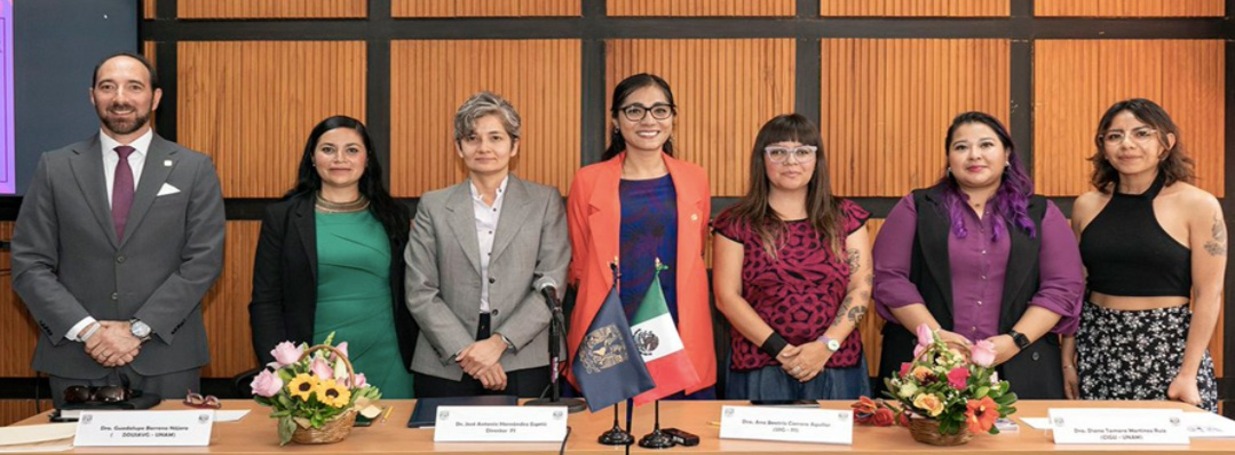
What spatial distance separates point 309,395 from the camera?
2.39 m

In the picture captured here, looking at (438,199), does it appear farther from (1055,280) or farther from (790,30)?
(1055,280)

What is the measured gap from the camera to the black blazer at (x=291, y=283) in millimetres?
3537

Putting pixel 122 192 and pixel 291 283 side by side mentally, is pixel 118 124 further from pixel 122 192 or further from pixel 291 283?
pixel 291 283

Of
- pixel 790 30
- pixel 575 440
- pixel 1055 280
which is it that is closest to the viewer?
pixel 575 440

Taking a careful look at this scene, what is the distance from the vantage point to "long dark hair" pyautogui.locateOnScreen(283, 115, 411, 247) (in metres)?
3.64

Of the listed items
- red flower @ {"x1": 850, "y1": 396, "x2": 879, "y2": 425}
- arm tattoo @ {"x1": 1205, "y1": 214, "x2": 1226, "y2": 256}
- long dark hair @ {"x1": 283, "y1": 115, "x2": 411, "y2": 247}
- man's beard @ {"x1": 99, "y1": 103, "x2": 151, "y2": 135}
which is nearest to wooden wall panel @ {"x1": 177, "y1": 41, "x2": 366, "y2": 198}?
long dark hair @ {"x1": 283, "y1": 115, "x2": 411, "y2": 247}

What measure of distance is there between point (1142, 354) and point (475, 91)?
277 centimetres

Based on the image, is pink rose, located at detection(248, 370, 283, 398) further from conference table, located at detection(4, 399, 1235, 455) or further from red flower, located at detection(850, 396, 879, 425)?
red flower, located at detection(850, 396, 879, 425)

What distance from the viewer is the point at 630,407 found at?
2.56 m

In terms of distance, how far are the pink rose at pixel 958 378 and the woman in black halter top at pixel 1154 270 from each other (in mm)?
1465

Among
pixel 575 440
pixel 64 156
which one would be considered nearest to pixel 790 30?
pixel 575 440

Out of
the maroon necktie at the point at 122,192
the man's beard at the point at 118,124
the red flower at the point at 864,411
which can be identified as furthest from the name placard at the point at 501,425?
the man's beard at the point at 118,124

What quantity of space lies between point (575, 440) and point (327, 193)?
1.65 m

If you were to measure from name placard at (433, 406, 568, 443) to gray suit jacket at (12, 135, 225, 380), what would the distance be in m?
1.44
